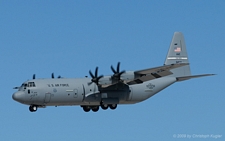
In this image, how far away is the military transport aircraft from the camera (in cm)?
3941

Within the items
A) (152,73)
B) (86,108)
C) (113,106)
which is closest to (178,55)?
(152,73)

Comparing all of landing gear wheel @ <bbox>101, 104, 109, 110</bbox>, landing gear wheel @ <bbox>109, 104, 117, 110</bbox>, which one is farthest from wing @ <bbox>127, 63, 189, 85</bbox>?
landing gear wheel @ <bbox>101, 104, 109, 110</bbox>

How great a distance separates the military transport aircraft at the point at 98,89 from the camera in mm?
39406

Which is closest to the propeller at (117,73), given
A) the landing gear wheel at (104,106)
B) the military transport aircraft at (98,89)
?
the military transport aircraft at (98,89)

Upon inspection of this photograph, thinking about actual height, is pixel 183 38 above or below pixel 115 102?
above

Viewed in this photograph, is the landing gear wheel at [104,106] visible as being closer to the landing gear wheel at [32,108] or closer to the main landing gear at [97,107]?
the main landing gear at [97,107]

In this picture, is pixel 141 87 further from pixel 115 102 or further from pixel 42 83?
pixel 42 83

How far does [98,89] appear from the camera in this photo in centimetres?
4134

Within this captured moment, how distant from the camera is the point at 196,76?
1679 inches

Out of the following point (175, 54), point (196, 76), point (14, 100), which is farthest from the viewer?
point (175, 54)

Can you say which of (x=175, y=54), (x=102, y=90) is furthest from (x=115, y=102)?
(x=175, y=54)

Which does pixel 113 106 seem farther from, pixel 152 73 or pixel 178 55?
pixel 178 55

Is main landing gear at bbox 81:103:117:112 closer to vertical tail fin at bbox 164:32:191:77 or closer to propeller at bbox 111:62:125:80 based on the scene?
propeller at bbox 111:62:125:80

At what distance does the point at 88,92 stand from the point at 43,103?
3.69m
